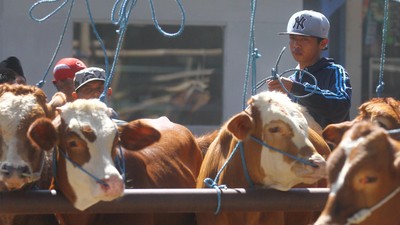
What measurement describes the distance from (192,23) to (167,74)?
1.95 feet

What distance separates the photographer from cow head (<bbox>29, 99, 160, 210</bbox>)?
457 centimetres

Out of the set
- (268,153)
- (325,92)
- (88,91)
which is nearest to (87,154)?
(268,153)

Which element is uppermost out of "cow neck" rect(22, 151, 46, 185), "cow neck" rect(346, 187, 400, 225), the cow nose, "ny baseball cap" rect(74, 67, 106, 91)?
"ny baseball cap" rect(74, 67, 106, 91)

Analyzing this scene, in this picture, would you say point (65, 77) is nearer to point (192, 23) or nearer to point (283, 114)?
point (283, 114)

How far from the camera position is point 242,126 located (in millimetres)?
5062

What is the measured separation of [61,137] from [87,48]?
468 centimetres

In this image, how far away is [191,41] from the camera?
9.54 metres

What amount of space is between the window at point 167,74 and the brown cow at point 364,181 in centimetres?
568

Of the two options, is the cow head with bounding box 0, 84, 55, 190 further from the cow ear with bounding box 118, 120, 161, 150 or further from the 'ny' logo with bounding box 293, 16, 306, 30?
the 'ny' logo with bounding box 293, 16, 306, 30

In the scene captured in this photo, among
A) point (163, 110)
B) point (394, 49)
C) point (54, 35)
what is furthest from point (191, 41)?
point (394, 49)

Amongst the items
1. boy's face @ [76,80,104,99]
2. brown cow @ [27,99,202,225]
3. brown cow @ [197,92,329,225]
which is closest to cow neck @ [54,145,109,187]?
brown cow @ [27,99,202,225]

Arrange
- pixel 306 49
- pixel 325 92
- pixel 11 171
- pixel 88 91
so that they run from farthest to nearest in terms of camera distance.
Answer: pixel 306 49
pixel 88 91
pixel 325 92
pixel 11 171

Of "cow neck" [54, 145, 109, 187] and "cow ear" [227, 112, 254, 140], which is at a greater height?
"cow ear" [227, 112, 254, 140]

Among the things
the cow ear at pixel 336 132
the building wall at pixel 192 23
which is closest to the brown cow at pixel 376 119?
the cow ear at pixel 336 132
